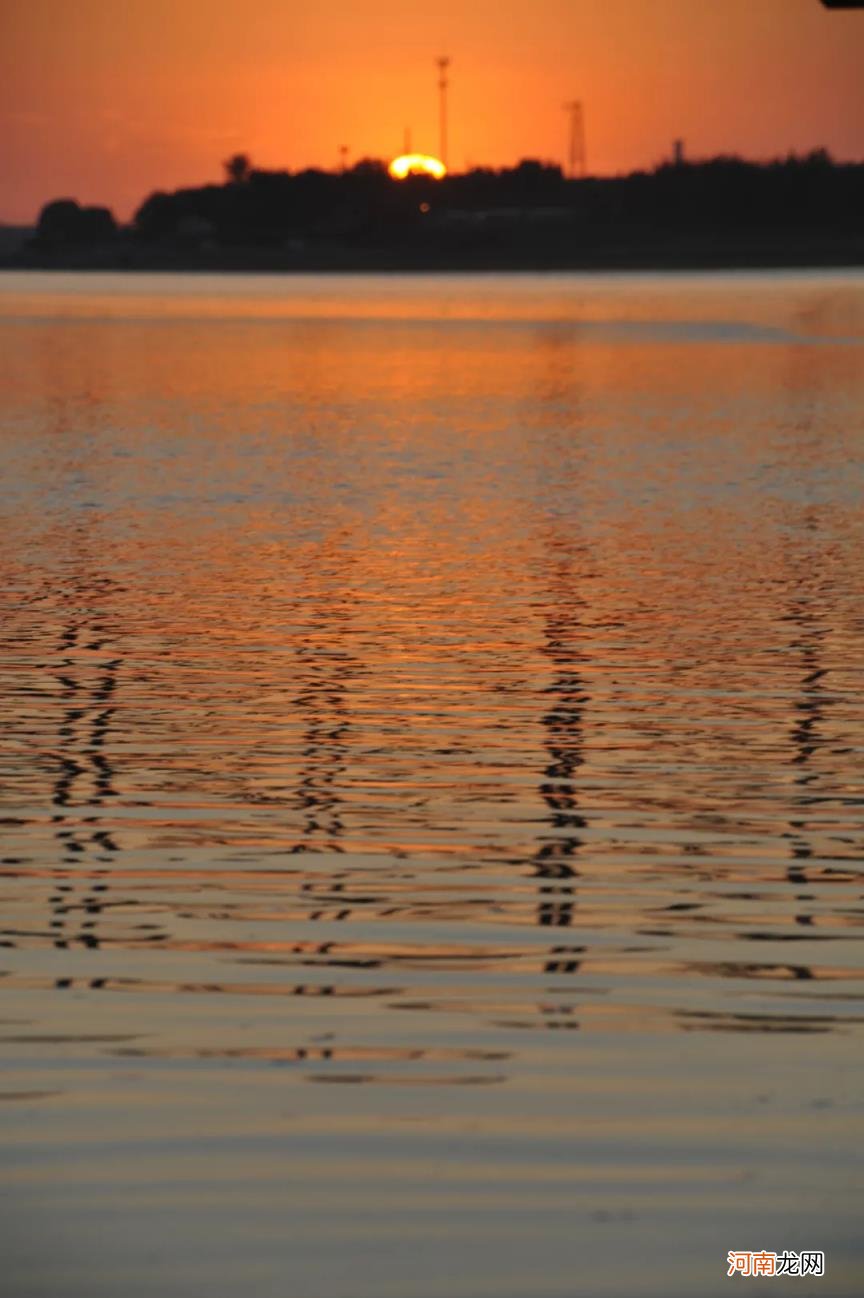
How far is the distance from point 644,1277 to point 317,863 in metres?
5.13

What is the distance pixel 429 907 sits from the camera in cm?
1127

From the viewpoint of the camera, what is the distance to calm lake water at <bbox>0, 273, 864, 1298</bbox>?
7684 mm

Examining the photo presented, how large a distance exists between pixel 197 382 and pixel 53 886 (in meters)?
58.6

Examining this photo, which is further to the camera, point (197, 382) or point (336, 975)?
point (197, 382)

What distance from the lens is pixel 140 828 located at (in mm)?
12977

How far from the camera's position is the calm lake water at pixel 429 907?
25.2 feet

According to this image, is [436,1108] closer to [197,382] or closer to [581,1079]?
[581,1079]

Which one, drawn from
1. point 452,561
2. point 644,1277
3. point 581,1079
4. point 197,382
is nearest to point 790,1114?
point 581,1079

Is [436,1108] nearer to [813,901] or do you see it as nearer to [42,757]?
[813,901]

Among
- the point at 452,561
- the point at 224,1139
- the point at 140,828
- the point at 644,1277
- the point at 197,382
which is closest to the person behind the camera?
the point at 644,1277

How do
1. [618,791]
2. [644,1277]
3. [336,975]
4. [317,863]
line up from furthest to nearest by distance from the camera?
[618,791], [317,863], [336,975], [644,1277]

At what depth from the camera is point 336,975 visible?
33.2 feet

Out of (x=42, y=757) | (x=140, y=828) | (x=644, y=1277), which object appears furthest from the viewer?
(x=42, y=757)

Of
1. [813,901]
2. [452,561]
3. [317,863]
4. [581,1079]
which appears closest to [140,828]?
[317,863]
